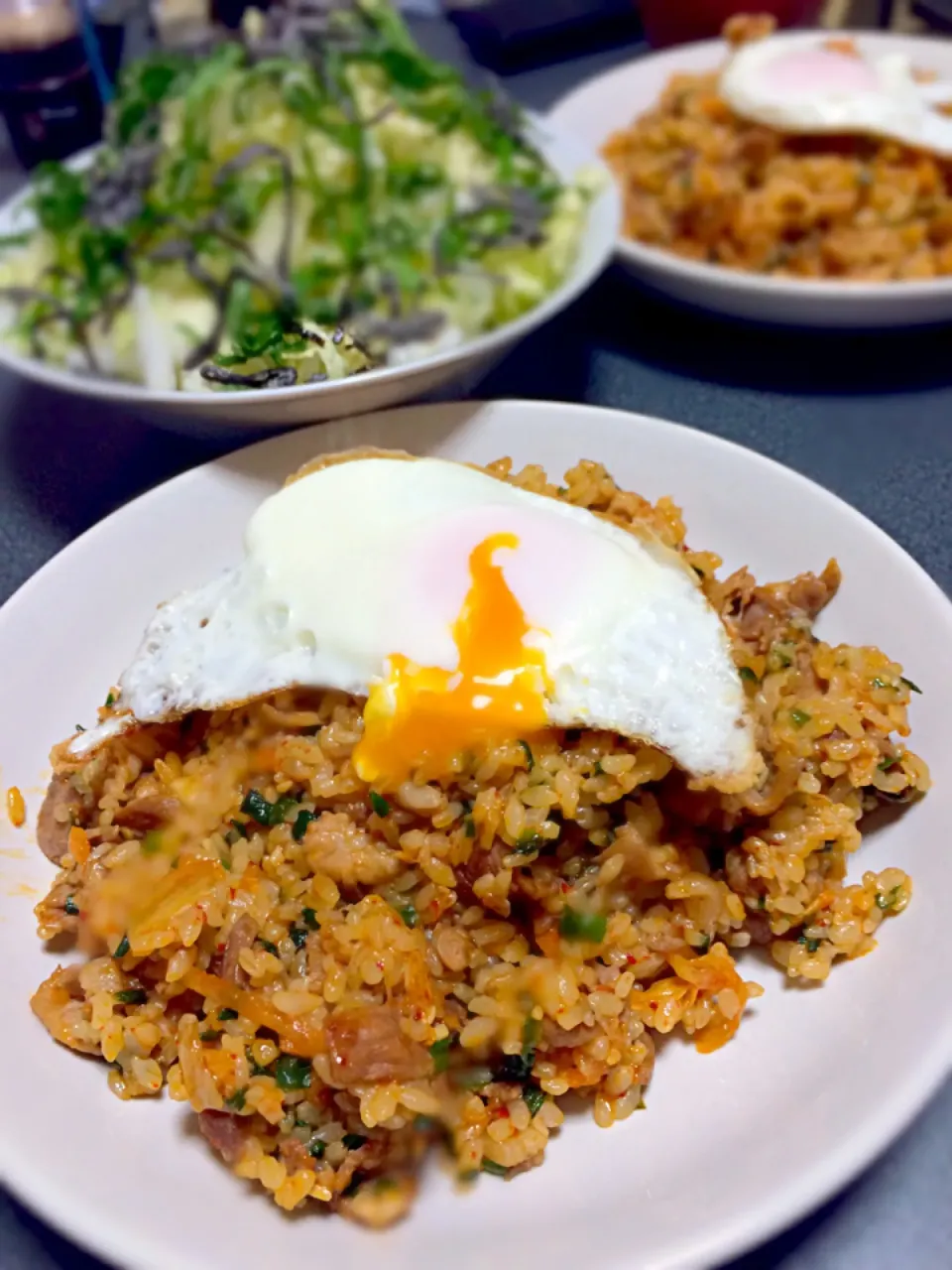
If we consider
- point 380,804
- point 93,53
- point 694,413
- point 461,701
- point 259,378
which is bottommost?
point 694,413

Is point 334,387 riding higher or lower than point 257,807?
higher

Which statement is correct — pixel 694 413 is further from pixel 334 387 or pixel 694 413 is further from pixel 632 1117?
pixel 632 1117

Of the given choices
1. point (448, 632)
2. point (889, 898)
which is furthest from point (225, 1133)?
point (889, 898)

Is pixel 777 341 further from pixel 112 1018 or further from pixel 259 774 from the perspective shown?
pixel 112 1018

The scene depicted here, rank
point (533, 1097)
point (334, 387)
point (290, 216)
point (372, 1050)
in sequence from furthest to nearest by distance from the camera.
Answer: point (290, 216) → point (334, 387) → point (533, 1097) → point (372, 1050)

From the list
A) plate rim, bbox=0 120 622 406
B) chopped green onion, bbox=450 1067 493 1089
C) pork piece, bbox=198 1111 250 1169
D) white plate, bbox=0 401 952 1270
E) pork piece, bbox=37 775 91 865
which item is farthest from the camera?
plate rim, bbox=0 120 622 406

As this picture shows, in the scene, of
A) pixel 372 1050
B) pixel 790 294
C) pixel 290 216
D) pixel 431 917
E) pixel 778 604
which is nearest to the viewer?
pixel 372 1050

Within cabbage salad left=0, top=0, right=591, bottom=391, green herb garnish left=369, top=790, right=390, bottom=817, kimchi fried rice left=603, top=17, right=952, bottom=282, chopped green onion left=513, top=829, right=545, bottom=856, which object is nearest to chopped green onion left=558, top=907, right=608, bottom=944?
chopped green onion left=513, top=829, right=545, bottom=856

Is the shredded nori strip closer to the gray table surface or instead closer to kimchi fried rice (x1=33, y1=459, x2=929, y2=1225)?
the gray table surface
